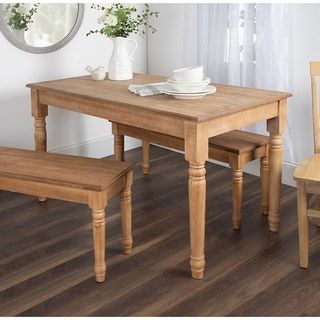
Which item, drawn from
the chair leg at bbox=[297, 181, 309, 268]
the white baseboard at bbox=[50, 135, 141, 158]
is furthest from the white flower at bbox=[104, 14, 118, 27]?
the chair leg at bbox=[297, 181, 309, 268]

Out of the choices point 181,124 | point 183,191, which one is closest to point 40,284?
point 181,124

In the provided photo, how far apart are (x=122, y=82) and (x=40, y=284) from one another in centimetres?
125

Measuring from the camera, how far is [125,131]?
11.0 ft

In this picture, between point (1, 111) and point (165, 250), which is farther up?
point (1, 111)

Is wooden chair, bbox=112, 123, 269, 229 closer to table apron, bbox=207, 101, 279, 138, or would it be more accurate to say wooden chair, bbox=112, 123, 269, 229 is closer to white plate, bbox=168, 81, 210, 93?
table apron, bbox=207, 101, 279, 138

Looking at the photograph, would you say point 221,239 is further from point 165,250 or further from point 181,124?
point 181,124

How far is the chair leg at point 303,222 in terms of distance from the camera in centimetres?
242

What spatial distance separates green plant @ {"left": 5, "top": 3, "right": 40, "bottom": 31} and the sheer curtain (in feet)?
3.48

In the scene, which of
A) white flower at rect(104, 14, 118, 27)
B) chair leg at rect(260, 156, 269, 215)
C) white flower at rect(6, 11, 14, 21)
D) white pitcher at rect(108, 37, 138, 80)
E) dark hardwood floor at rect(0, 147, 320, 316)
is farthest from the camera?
white flower at rect(6, 11, 14, 21)

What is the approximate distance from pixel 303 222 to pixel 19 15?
221 cm

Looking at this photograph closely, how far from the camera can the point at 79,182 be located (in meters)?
2.33

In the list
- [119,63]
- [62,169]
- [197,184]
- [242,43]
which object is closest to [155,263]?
[197,184]

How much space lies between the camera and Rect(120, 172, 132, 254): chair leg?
8.36 feet

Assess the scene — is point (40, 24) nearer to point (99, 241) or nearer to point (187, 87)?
point (187, 87)
